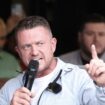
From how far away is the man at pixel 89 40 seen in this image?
17.9ft

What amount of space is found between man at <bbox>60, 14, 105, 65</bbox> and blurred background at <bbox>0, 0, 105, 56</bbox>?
1305 mm

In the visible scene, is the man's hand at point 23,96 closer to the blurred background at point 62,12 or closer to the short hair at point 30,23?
the short hair at point 30,23

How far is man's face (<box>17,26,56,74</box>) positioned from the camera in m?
3.32

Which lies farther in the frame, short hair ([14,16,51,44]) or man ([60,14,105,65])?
man ([60,14,105,65])

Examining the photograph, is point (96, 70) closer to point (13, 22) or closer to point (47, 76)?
point (47, 76)

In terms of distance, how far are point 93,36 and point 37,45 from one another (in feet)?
7.33

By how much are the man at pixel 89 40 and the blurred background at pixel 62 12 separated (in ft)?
4.28

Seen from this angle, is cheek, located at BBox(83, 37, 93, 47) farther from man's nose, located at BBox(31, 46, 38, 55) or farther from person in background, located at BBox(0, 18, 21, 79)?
man's nose, located at BBox(31, 46, 38, 55)

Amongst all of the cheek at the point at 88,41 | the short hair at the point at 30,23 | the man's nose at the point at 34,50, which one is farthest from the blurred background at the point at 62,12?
the man's nose at the point at 34,50

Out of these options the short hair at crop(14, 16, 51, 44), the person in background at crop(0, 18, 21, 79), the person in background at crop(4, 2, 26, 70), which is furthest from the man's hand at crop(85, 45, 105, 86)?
the person in background at crop(4, 2, 26, 70)

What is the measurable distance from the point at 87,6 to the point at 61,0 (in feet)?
1.13

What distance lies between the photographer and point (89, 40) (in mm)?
5539

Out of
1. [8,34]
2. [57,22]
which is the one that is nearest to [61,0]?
[57,22]

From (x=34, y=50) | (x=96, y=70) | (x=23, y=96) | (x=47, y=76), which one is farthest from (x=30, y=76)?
(x=47, y=76)
